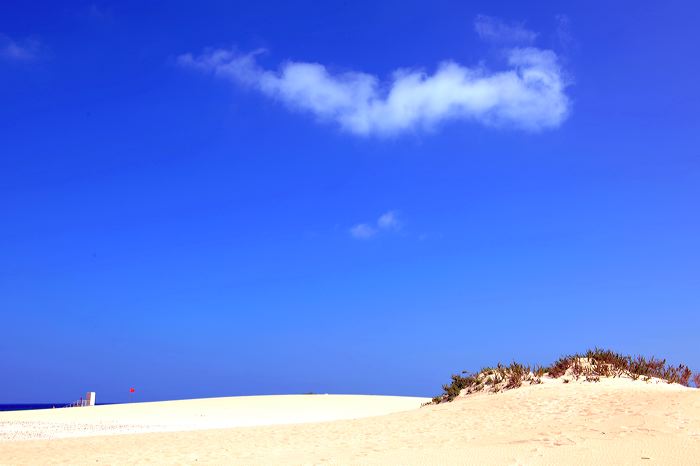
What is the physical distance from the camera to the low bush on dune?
18.2 metres

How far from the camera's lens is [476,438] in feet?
41.7

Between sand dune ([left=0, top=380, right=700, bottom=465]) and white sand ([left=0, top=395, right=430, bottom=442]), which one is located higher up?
white sand ([left=0, top=395, right=430, bottom=442])

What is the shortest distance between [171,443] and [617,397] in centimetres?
1165

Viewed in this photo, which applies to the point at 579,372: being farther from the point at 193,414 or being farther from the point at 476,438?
the point at 193,414

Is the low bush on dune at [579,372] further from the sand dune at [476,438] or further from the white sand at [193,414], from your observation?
the white sand at [193,414]

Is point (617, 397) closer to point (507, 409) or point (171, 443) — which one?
point (507, 409)

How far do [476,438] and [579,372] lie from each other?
7159 mm

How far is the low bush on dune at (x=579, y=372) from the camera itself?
18.2m

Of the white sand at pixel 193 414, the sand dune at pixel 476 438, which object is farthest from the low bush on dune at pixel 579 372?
the white sand at pixel 193 414

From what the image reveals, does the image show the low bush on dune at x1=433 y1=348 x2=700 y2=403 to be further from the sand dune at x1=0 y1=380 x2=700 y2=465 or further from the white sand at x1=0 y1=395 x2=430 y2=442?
the white sand at x1=0 y1=395 x2=430 y2=442

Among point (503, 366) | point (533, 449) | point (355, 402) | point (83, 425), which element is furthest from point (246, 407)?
point (533, 449)

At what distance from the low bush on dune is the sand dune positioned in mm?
711

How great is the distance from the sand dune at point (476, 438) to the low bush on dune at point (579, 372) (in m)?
0.71

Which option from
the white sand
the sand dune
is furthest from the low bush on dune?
the white sand
